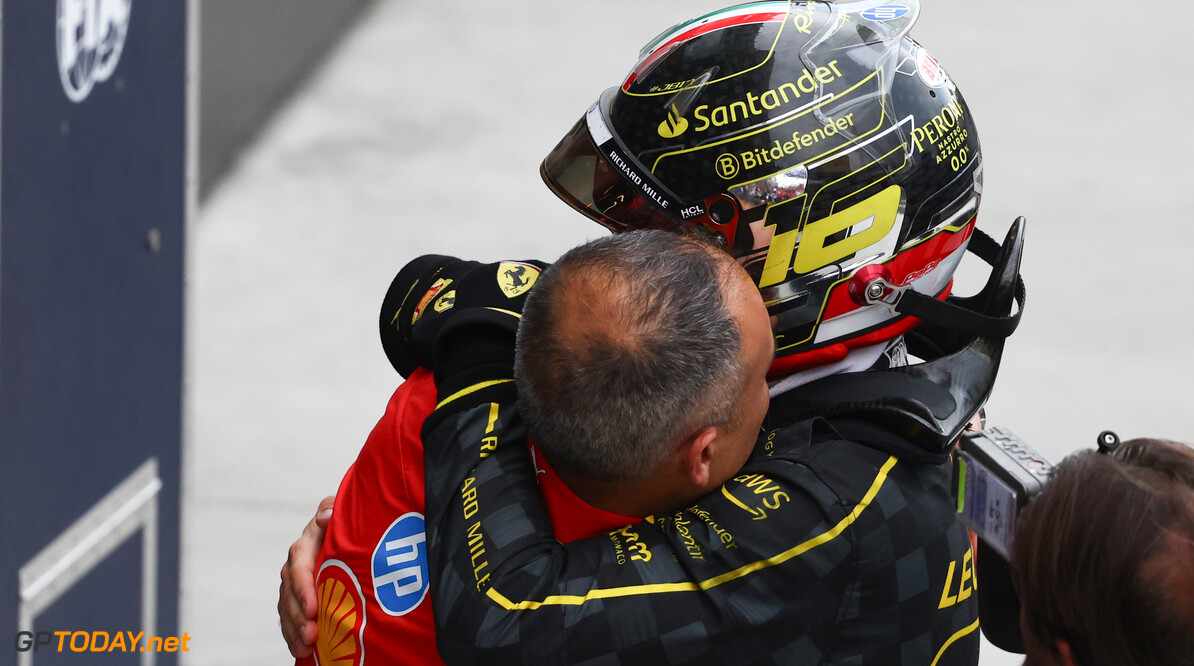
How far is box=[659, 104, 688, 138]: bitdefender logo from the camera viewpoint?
175 centimetres

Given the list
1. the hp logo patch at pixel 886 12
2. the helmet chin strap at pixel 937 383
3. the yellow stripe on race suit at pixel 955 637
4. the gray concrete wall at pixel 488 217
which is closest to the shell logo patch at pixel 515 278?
the helmet chin strap at pixel 937 383

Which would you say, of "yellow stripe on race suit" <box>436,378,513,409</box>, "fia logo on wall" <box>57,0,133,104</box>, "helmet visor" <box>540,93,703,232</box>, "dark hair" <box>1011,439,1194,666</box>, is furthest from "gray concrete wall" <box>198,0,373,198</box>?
"dark hair" <box>1011,439,1194,666</box>

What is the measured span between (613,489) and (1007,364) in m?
5.43

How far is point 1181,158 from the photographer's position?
341 inches

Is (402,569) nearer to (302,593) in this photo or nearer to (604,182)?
(302,593)

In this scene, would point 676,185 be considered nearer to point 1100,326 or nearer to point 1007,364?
point 1007,364

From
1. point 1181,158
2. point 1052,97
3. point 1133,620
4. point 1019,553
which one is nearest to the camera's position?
point 1133,620

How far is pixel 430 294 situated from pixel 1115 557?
0.92 m

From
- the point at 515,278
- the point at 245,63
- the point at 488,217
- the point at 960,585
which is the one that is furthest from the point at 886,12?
the point at 245,63

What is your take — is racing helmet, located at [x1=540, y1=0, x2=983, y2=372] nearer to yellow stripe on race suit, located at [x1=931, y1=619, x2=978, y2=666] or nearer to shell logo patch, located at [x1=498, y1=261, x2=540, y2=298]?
shell logo patch, located at [x1=498, y1=261, x2=540, y2=298]

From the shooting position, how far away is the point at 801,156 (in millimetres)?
1720

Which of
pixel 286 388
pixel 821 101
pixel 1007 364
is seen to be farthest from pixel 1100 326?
pixel 821 101

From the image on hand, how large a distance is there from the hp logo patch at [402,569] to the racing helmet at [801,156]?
525mm

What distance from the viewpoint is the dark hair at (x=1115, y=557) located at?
1299 mm
